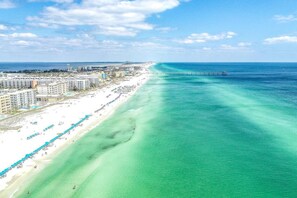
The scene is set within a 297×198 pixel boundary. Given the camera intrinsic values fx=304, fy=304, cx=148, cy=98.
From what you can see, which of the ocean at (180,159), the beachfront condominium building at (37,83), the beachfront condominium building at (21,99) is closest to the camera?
the ocean at (180,159)

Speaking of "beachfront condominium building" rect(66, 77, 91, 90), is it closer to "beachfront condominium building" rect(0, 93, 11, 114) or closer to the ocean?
"beachfront condominium building" rect(0, 93, 11, 114)

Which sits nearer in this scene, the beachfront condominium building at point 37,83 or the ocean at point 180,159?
the ocean at point 180,159

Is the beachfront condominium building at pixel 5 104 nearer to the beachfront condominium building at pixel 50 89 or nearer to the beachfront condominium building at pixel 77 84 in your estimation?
the beachfront condominium building at pixel 50 89

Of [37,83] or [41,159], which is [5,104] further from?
[37,83]

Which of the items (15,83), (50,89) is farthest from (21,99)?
(15,83)

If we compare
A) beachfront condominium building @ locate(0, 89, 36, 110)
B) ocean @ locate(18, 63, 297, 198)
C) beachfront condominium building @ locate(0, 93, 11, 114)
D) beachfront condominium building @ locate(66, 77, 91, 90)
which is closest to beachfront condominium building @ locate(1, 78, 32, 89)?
beachfront condominium building @ locate(66, 77, 91, 90)

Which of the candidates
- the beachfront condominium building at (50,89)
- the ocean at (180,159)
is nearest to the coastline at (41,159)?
the ocean at (180,159)

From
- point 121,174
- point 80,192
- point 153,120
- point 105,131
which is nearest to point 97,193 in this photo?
point 80,192

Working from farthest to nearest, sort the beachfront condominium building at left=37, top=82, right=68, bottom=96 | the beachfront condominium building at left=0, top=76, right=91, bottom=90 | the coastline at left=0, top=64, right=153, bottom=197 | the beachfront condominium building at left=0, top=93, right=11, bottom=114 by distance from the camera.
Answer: the beachfront condominium building at left=0, top=76, right=91, bottom=90 < the beachfront condominium building at left=37, top=82, right=68, bottom=96 < the beachfront condominium building at left=0, top=93, right=11, bottom=114 < the coastline at left=0, top=64, right=153, bottom=197

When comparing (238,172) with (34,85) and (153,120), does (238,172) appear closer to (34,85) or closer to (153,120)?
(153,120)
